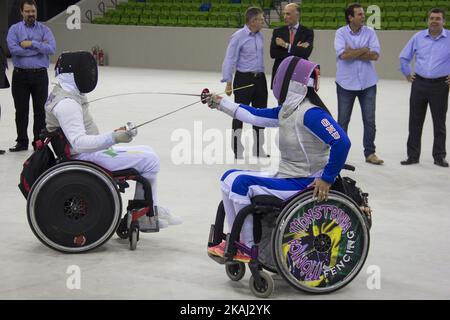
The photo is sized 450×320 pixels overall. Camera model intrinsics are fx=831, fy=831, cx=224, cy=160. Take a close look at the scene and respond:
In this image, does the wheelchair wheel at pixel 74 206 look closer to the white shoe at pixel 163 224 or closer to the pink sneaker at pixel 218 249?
the white shoe at pixel 163 224

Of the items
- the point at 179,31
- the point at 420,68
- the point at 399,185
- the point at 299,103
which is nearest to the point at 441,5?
the point at 179,31

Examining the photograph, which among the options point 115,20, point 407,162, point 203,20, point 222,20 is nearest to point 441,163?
point 407,162

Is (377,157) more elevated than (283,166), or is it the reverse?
(283,166)

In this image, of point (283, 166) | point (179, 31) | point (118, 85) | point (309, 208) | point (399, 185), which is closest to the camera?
point (309, 208)

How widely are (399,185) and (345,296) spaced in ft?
8.80

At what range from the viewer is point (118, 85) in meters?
14.0

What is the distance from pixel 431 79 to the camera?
7.02 meters

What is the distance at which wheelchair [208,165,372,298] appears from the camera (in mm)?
3617

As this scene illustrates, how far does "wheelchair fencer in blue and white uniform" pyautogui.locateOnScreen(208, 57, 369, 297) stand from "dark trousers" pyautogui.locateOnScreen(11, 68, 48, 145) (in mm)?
4009

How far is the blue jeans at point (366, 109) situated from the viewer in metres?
7.17

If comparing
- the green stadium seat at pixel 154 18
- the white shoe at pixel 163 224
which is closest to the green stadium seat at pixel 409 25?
the green stadium seat at pixel 154 18

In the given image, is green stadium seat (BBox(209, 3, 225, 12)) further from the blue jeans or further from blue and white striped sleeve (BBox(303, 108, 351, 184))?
blue and white striped sleeve (BBox(303, 108, 351, 184))

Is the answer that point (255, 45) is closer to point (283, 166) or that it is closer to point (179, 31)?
point (283, 166)

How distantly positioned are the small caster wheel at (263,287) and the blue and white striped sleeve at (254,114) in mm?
811
